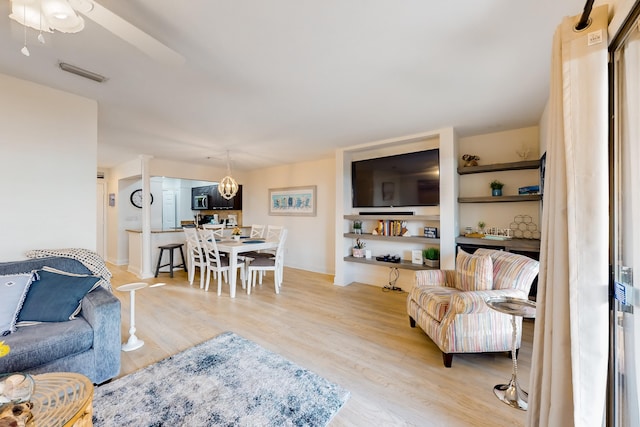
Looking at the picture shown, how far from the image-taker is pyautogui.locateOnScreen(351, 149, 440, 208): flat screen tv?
3.49 meters

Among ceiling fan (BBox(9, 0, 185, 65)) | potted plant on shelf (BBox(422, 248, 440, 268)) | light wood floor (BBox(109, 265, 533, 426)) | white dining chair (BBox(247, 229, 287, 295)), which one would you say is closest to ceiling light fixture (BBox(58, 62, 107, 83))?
ceiling fan (BBox(9, 0, 185, 65))

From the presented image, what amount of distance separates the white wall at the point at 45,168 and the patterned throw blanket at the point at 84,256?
0.18 meters

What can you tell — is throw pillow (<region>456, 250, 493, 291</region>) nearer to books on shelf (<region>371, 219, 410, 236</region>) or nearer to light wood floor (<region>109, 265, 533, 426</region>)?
light wood floor (<region>109, 265, 533, 426</region>)

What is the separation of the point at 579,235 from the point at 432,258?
2698 millimetres

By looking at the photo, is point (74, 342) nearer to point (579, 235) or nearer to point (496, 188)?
point (579, 235)

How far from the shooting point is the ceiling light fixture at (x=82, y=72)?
6.26 feet

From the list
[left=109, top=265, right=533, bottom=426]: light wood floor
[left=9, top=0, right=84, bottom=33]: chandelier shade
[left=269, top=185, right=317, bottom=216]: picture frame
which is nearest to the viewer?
[left=9, top=0, right=84, bottom=33]: chandelier shade

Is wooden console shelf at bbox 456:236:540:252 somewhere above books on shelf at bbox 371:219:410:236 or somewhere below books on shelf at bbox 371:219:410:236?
below

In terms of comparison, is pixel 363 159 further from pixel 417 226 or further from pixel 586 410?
pixel 586 410

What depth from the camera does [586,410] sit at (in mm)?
906

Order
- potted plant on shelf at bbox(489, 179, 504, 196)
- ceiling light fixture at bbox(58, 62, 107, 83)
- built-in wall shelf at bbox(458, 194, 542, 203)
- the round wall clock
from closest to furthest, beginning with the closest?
ceiling light fixture at bbox(58, 62, 107, 83), built-in wall shelf at bbox(458, 194, 542, 203), potted plant on shelf at bbox(489, 179, 504, 196), the round wall clock

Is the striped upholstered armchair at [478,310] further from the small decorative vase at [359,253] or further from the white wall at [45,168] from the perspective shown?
the white wall at [45,168]

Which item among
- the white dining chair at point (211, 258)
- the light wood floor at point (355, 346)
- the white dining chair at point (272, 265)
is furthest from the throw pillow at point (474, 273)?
the white dining chair at point (211, 258)

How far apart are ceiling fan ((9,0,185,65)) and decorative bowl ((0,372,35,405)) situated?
1.36m
